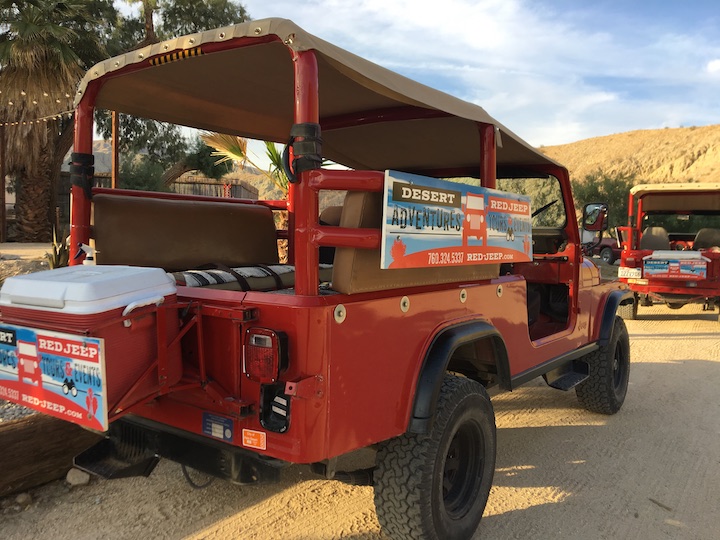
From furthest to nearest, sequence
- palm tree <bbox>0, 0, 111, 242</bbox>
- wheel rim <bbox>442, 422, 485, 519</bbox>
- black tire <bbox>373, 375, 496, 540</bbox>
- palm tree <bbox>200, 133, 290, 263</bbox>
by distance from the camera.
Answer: palm tree <bbox>0, 0, 111, 242</bbox>, palm tree <bbox>200, 133, 290, 263</bbox>, wheel rim <bbox>442, 422, 485, 519</bbox>, black tire <bbox>373, 375, 496, 540</bbox>

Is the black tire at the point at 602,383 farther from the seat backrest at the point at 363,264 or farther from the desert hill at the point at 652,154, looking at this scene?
the desert hill at the point at 652,154

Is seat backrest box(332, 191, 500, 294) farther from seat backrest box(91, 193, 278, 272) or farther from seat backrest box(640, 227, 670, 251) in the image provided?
seat backrest box(640, 227, 670, 251)

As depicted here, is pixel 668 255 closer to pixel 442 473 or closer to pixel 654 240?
pixel 654 240

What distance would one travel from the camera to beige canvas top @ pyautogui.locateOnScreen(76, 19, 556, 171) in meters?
2.26

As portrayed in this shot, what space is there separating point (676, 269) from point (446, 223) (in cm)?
825

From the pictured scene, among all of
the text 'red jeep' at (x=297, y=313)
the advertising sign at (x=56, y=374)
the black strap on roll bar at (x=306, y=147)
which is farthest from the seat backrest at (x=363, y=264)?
the advertising sign at (x=56, y=374)

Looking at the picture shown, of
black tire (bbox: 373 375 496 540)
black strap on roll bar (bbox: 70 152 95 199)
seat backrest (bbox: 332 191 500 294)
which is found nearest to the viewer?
seat backrest (bbox: 332 191 500 294)

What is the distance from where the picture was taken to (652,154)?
46.6 meters

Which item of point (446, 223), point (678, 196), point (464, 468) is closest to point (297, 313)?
point (446, 223)

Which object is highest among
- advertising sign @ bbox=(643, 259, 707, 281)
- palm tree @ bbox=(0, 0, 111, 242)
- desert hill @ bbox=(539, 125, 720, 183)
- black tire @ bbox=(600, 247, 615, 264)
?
desert hill @ bbox=(539, 125, 720, 183)

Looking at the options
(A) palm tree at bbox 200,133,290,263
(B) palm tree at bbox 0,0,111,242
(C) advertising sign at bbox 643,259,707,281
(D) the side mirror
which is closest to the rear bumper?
(D) the side mirror

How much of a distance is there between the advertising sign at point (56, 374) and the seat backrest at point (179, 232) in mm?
1131

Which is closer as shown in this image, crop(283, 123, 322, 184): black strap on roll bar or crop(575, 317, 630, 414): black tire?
crop(283, 123, 322, 184): black strap on roll bar

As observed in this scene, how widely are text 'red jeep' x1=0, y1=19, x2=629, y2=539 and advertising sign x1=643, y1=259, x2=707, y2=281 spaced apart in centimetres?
667
